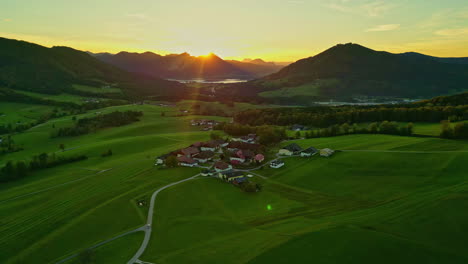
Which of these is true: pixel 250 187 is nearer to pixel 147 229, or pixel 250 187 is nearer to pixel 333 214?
pixel 333 214

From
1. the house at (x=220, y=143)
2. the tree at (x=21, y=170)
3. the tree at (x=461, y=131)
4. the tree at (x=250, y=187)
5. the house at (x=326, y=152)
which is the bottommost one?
the tree at (x=21, y=170)

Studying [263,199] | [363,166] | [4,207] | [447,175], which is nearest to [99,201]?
[4,207]

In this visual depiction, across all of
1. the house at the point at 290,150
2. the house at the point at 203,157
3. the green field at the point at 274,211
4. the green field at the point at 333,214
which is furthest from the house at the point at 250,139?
the green field at the point at 333,214

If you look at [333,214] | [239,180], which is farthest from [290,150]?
[333,214]

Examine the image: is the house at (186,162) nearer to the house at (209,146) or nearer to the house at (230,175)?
the house at (209,146)

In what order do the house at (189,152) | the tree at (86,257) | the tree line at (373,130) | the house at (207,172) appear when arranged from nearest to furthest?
1. the tree at (86,257)
2. the house at (207,172)
3. the house at (189,152)
4. the tree line at (373,130)

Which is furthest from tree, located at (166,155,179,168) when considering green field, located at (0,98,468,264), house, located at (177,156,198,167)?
green field, located at (0,98,468,264)
